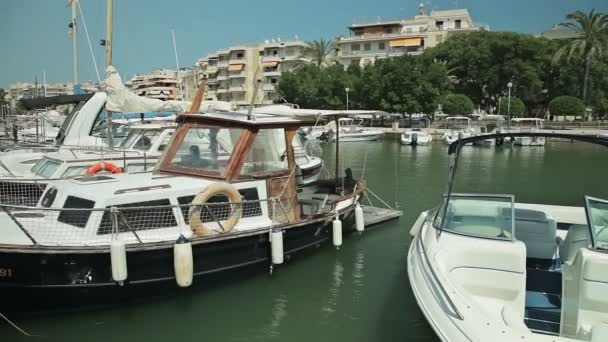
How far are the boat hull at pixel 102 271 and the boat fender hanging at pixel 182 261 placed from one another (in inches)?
8.5

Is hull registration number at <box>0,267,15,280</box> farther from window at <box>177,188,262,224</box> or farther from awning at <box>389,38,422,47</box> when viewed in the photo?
awning at <box>389,38,422,47</box>

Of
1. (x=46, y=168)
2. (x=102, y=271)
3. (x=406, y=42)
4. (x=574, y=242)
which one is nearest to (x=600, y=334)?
(x=574, y=242)

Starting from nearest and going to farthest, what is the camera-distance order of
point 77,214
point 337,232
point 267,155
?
point 77,214, point 267,155, point 337,232

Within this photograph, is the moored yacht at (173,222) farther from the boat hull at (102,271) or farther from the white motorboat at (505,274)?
the white motorboat at (505,274)

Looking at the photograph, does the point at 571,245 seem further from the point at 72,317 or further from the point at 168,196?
the point at 72,317

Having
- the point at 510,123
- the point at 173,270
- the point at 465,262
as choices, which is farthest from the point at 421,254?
the point at 510,123

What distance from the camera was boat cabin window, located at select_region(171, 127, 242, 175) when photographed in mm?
9812

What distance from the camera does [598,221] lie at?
6234 mm

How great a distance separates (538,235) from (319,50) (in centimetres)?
7921

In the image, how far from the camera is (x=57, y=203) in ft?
28.6

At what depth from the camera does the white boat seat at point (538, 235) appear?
775 cm

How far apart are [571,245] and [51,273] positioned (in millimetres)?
7346

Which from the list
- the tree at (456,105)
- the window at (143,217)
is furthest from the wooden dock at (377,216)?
the tree at (456,105)

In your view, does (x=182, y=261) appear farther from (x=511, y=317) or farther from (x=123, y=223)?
(x=511, y=317)
